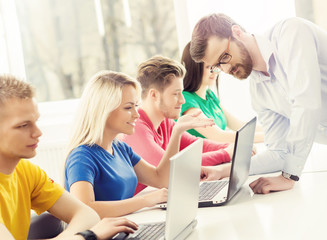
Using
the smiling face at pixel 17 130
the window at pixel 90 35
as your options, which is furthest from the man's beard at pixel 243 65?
the window at pixel 90 35

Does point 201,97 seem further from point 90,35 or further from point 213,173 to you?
point 90,35

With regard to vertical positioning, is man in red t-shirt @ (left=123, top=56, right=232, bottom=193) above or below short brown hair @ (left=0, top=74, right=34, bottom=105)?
below

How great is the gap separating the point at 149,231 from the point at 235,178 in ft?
1.43

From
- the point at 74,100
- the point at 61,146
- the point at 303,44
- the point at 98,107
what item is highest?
the point at 303,44

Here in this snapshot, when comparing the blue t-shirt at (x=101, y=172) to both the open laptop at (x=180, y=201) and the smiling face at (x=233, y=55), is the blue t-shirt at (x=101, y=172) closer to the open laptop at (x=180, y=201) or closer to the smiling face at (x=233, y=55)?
the open laptop at (x=180, y=201)

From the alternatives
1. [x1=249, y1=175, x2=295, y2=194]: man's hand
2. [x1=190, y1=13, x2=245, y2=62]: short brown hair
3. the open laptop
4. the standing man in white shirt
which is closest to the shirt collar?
the standing man in white shirt

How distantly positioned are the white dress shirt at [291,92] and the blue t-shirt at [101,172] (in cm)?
57

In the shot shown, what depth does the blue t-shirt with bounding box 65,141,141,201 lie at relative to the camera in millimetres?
1749

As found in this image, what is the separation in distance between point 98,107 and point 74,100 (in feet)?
8.94

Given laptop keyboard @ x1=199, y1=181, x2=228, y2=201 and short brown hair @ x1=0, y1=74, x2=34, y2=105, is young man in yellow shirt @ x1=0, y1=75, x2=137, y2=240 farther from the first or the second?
laptop keyboard @ x1=199, y1=181, x2=228, y2=201

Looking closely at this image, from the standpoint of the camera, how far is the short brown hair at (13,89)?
1.45 metres

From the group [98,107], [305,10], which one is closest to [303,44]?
[98,107]

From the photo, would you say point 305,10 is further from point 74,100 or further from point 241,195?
point 241,195

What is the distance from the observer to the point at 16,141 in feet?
4.63
